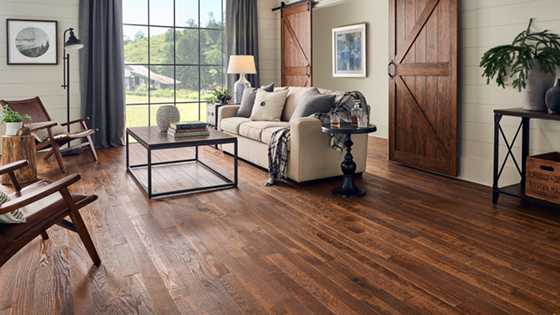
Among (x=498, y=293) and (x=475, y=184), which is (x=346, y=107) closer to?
(x=475, y=184)

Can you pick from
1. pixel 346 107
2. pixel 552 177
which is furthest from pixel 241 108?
pixel 552 177

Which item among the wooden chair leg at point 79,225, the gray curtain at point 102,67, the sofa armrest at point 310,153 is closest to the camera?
the wooden chair leg at point 79,225

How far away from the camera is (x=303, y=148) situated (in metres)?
4.45

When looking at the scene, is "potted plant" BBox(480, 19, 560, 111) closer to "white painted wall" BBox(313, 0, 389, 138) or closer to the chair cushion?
the chair cushion

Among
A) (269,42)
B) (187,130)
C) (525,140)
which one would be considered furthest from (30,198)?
(269,42)

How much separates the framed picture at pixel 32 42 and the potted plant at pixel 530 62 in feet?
18.6

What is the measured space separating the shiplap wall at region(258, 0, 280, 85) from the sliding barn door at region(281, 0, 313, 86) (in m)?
0.28

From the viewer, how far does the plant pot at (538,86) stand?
3.68 m

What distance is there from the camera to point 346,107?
4371 mm

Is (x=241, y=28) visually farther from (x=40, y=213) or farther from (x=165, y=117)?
(x=40, y=213)

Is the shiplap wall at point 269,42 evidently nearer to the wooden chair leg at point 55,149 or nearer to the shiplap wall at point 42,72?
the shiplap wall at point 42,72

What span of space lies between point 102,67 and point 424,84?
4548 millimetres

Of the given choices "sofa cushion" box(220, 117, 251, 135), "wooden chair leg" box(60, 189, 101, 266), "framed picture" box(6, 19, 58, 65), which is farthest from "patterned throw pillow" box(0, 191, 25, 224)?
"framed picture" box(6, 19, 58, 65)

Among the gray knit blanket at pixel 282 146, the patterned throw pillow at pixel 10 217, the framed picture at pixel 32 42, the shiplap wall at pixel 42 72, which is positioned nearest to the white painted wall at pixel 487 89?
the gray knit blanket at pixel 282 146
